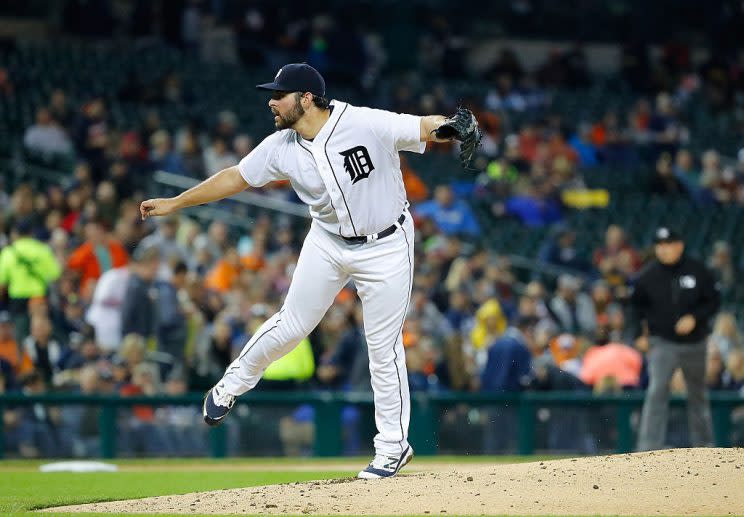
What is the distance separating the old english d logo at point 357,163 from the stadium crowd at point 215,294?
5028 mm

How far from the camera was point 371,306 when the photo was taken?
7617 millimetres

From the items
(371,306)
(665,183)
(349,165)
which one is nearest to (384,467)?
(371,306)

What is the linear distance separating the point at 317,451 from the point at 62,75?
746 cm

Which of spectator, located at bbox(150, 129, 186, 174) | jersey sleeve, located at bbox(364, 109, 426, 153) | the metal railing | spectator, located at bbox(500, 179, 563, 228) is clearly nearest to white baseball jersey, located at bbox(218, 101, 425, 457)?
jersey sleeve, located at bbox(364, 109, 426, 153)

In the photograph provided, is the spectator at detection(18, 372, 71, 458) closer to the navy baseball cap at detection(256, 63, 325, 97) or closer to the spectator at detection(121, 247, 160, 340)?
the spectator at detection(121, 247, 160, 340)

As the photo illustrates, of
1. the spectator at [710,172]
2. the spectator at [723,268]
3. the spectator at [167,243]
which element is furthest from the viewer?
the spectator at [710,172]

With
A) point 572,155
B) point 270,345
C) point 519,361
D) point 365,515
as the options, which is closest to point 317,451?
point 519,361

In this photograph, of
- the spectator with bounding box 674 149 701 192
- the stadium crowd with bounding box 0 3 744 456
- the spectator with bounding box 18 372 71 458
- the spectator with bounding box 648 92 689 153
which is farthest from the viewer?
the spectator with bounding box 648 92 689 153

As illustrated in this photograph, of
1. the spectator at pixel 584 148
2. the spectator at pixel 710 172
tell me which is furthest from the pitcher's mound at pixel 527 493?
the spectator at pixel 584 148

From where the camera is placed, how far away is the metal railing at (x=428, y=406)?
38.7 feet

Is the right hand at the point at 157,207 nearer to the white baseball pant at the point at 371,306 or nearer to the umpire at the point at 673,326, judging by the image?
the white baseball pant at the point at 371,306

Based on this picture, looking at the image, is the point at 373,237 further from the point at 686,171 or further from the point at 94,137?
the point at 686,171

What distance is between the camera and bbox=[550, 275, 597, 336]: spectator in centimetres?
1498

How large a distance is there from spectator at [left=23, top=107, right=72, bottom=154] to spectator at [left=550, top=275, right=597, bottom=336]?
5626 millimetres
